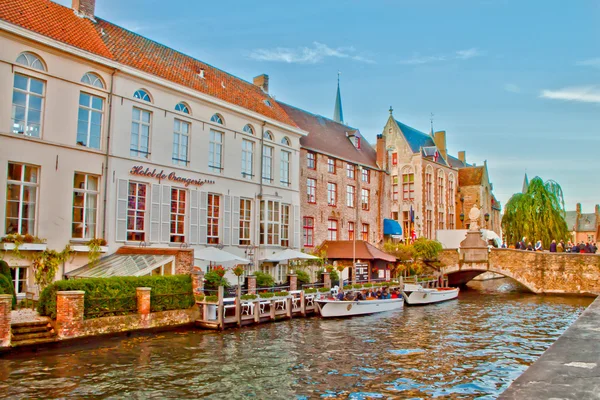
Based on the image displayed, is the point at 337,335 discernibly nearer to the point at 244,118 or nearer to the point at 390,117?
the point at 244,118

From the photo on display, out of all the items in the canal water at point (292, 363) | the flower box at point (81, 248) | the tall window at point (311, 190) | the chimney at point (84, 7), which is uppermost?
the chimney at point (84, 7)

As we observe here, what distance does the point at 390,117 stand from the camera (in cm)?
4250

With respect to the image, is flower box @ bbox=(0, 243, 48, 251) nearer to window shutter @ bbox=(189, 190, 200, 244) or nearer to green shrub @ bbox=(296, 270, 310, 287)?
window shutter @ bbox=(189, 190, 200, 244)

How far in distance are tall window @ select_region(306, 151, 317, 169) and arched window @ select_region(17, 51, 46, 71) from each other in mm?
16536

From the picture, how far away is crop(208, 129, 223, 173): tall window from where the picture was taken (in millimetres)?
23328

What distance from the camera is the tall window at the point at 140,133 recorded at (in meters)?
20.1

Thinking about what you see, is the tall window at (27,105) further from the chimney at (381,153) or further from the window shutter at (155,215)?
the chimney at (381,153)

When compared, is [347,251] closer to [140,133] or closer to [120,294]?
[140,133]

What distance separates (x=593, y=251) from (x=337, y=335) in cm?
2572

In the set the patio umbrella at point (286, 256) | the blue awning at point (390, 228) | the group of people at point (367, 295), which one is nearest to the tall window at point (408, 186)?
the blue awning at point (390, 228)

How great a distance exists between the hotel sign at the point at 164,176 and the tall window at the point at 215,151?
814mm

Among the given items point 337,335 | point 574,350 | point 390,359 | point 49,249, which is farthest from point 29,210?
point 574,350

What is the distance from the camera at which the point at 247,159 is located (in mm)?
25406

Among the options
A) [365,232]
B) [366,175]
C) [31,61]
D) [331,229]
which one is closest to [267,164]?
[331,229]
